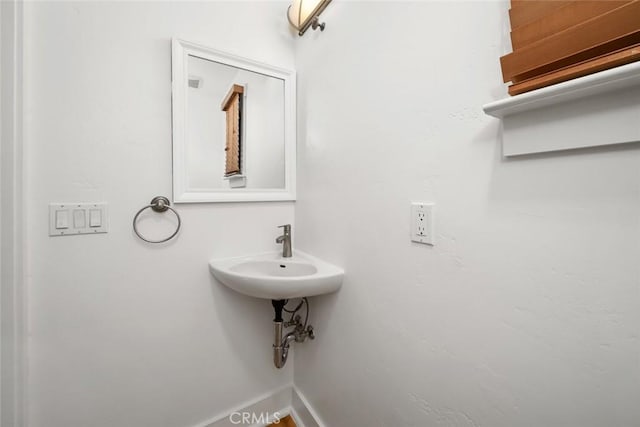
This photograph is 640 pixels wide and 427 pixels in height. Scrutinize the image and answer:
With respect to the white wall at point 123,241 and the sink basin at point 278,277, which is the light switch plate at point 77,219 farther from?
the sink basin at point 278,277

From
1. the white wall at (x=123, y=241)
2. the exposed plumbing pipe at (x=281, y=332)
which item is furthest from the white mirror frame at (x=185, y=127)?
the exposed plumbing pipe at (x=281, y=332)

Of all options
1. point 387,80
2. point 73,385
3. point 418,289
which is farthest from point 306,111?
point 73,385

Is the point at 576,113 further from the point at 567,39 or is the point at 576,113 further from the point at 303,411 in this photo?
the point at 303,411

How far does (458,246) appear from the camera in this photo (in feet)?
2.16

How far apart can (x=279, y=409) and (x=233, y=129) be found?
1.52 metres

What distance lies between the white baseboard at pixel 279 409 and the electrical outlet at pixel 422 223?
3.53 ft

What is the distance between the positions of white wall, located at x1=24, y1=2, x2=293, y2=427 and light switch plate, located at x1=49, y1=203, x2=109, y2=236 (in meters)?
0.02

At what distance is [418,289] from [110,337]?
46.6 inches

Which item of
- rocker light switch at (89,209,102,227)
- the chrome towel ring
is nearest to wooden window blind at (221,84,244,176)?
the chrome towel ring

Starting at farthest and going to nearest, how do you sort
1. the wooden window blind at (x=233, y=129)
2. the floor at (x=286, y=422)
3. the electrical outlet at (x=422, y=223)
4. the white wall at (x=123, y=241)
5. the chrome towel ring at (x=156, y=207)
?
the floor at (x=286, y=422), the wooden window blind at (x=233, y=129), the chrome towel ring at (x=156, y=207), the white wall at (x=123, y=241), the electrical outlet at (x=422, y=223)

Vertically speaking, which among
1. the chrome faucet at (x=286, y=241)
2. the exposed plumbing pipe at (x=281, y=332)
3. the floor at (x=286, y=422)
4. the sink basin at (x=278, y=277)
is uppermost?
the chrome faucet at (x=286, y=241)

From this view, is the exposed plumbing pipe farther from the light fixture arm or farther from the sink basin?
the light fixture arm

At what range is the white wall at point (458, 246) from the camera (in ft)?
1.48

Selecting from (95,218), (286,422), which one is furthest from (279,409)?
(95,218)
